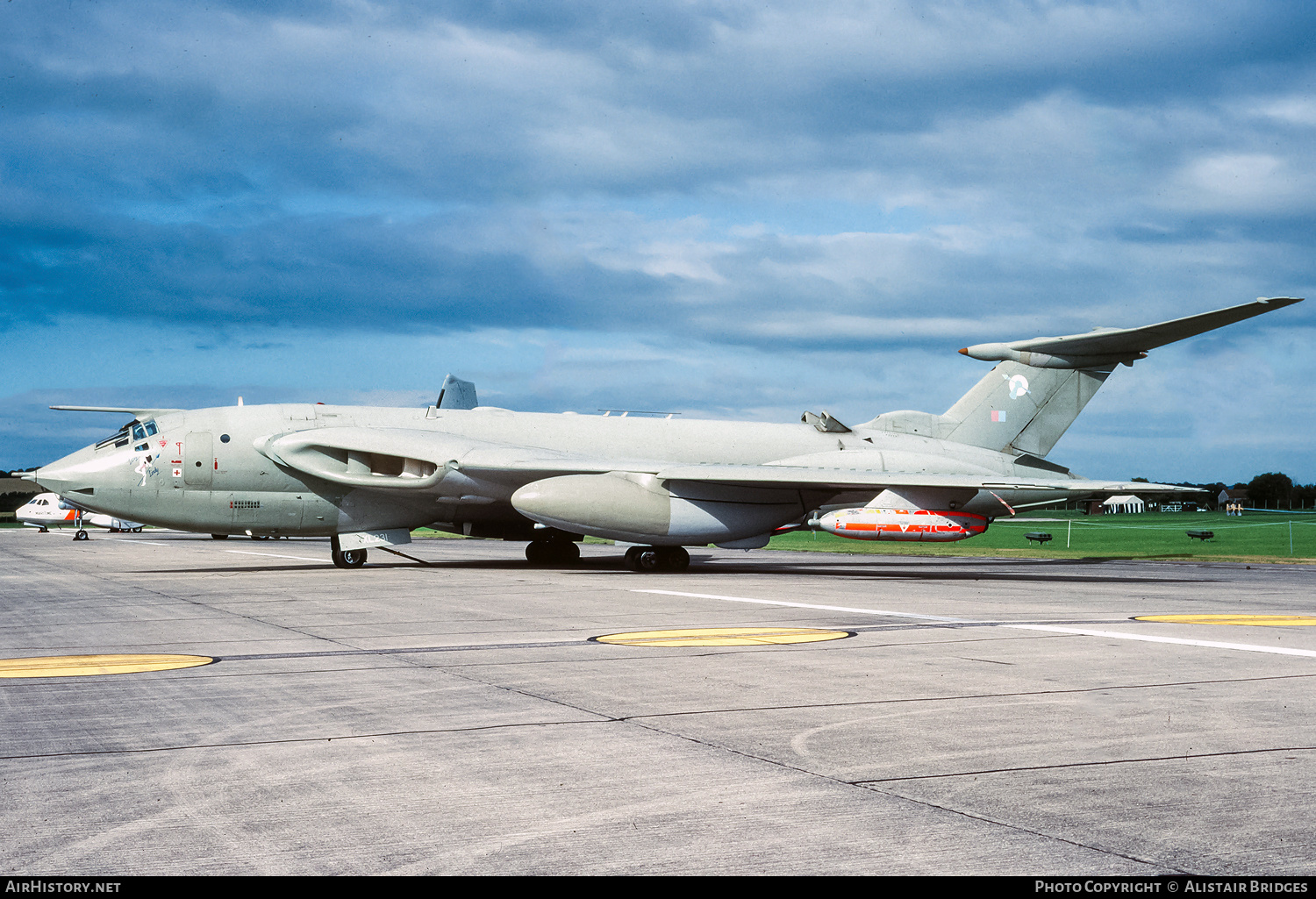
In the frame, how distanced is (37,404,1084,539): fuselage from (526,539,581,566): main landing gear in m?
0.84

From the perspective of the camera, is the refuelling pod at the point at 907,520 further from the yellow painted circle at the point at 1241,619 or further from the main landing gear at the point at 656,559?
the yellow painted circle at the point at 1241,619

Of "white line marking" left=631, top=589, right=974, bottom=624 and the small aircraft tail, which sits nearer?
Answer: "white line marking" left=631, top=589, right=974, bottom=624

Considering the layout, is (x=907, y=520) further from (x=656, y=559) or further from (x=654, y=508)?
(x=656, y=559)

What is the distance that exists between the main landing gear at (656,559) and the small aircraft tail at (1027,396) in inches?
238

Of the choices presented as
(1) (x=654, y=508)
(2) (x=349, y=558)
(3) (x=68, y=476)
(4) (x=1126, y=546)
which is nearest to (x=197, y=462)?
(3) (x=68, y=476)

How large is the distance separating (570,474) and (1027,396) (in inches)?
440

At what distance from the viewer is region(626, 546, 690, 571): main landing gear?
24.0 metres

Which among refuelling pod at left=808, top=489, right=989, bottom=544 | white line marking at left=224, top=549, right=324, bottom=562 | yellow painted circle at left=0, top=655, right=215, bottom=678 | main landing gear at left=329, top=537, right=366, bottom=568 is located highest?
refuelling pod at left=808, top=489, right=989, bottom=544

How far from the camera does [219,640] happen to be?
1125 centimetres

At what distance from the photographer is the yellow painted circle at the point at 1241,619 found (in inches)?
500

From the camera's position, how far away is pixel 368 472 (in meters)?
22.5

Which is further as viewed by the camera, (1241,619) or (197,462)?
(197,462)

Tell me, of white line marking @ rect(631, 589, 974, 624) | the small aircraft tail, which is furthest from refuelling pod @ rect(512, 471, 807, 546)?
the small aircraft tail

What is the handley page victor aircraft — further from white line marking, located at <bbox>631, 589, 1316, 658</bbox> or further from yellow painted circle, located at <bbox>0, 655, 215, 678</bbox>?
yellow painted circle, located at <bbox>0, 655, 215, 678</bbox>
